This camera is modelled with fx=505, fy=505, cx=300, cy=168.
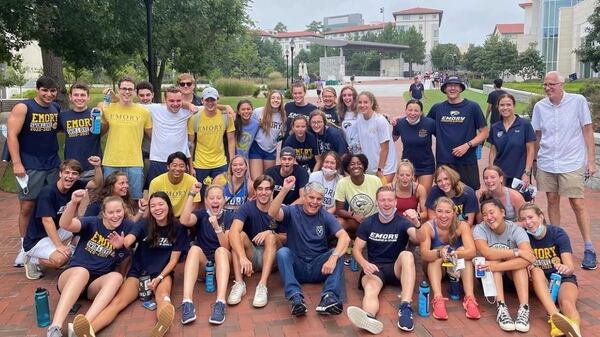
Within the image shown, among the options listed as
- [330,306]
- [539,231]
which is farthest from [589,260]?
[330,306]

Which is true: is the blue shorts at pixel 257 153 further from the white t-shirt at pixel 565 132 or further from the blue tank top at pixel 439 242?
the white t-shirt at pixel 565 132

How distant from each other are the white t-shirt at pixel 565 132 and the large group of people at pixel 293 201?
0.05 ft

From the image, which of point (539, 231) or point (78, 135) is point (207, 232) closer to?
point (78, 135)

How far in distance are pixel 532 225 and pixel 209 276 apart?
9.50ft

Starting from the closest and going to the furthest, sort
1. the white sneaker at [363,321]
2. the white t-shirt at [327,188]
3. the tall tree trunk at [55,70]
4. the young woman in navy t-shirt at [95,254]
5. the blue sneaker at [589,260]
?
the white sneaker at [363,321], the young woman in navy t-shirt at [95,254], the blue sneaker at [589,260], the white t-shirt at [327,188], the tall tree trunk at [55,70]

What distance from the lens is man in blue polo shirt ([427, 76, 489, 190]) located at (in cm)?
566

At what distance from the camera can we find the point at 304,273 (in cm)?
469

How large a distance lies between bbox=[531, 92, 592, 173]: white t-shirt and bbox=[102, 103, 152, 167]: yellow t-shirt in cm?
443

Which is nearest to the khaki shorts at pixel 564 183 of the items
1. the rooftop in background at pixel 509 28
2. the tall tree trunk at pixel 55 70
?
the tall tree trunk at pixel 55 70

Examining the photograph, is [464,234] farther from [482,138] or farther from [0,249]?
[0,249]

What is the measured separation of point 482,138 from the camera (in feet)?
18.5

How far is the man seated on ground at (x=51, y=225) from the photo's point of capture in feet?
15.7

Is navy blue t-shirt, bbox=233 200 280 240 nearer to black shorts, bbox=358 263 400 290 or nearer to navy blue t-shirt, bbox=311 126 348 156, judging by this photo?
black shorts, bbox=358 263 400 290

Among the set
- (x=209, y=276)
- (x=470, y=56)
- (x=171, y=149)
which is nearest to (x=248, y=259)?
(x=209, y=276)
